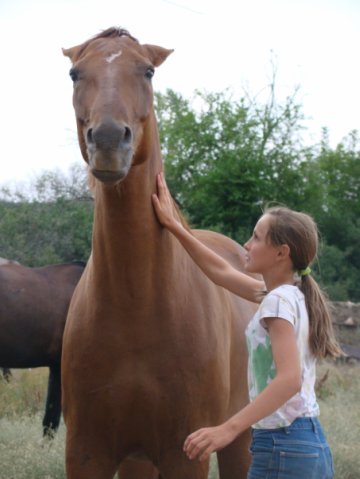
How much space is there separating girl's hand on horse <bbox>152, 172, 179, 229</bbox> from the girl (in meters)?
0.53

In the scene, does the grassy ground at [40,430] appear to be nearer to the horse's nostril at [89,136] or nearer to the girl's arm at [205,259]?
the girl's arm at [205,259]

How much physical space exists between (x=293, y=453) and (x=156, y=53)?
1818 millimetres

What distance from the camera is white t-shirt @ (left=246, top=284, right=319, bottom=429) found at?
8.55ft

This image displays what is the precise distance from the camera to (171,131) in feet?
65.8

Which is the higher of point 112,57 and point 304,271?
point 112,57

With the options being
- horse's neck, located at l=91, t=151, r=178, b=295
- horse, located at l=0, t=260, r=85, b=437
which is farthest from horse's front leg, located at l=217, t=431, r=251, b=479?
horse, located at l=0, t=260, r=85, b=437

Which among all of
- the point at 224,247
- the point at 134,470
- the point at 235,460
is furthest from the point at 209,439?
the point at 224,247

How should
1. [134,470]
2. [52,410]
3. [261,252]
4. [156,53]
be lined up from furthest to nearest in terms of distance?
[52,410] → [134,470] → [156,53] → [261,252]

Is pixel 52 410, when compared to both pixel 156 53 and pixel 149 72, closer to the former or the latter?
pixel 156 53

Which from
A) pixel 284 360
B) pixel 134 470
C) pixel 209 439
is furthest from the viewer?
pixel 134 470

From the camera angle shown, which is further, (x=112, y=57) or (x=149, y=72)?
(x=149, y=72)

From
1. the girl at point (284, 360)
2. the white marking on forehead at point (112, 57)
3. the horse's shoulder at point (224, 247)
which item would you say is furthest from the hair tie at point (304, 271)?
the horse's shoulder at point (224, 247)

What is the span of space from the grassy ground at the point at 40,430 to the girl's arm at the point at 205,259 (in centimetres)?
236

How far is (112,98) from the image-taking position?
2.86 metres
